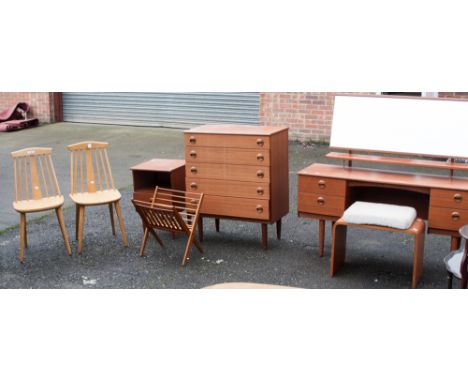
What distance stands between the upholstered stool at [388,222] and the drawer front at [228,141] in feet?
3.51

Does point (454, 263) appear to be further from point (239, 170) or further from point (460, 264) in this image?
point (239, 170)

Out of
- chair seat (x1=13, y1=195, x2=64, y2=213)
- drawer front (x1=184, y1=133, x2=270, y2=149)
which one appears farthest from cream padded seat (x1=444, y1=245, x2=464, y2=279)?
chair seat (x1=13, y1=195, x2=64, y2=213)

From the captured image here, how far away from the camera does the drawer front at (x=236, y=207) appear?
6.29 m

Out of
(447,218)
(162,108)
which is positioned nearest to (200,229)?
(447,218)

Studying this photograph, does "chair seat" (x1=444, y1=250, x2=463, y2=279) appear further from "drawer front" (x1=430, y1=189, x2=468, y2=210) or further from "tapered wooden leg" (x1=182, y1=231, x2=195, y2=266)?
"tapered wooden leg" (x1=182, y1=231, x2=195, y2=266)

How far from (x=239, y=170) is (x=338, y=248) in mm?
1229

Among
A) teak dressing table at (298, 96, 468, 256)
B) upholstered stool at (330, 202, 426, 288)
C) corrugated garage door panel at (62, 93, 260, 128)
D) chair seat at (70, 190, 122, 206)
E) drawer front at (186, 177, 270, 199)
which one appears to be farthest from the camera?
corrugated garage door panel at (62, 93, 260, 128)

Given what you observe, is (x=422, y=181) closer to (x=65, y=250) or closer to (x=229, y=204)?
(x=229, y=204)

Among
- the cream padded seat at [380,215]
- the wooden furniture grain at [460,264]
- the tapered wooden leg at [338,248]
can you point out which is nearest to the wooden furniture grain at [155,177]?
the tapered wooden leg at [338,248]

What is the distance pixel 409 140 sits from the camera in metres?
5.87

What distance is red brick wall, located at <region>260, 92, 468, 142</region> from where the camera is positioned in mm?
11562

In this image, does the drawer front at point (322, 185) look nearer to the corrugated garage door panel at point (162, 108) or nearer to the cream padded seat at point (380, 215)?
the cream padded seat at point (380, 215)

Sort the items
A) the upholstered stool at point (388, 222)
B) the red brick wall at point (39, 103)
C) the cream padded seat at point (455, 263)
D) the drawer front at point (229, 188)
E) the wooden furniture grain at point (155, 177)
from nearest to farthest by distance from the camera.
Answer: the cream padded seat at point (455, 263) → the upholstered stool at point (388, 222) → the drawer front at point (229, 188) → the wooden furniture grain at point (155, 177) → the red brick wall at point (39, 103)

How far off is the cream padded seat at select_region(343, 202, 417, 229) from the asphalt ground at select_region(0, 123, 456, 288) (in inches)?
23.0
